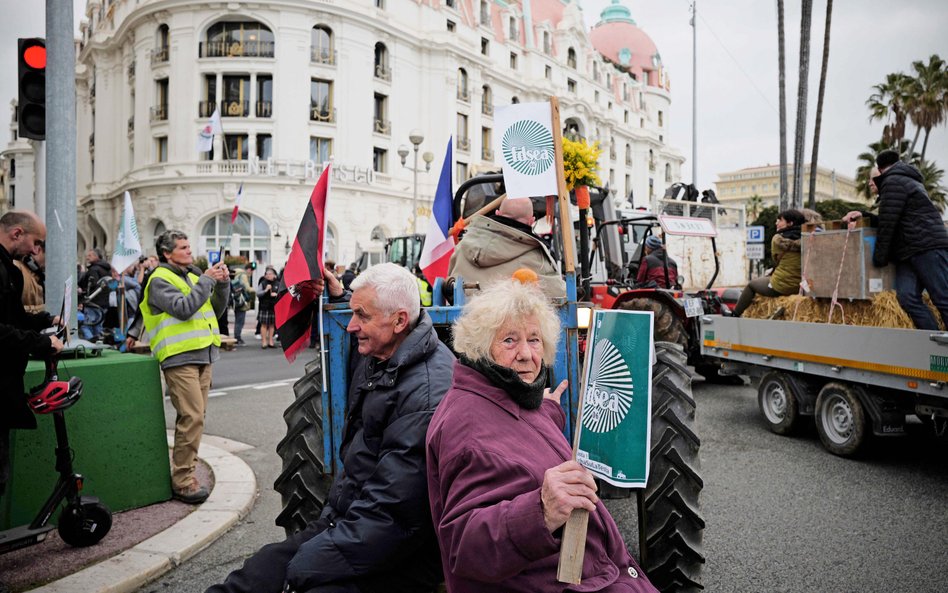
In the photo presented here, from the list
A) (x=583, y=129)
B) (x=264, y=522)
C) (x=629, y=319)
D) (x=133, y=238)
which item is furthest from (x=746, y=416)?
(x=583, y=129)

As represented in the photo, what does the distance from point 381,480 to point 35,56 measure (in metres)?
5.38

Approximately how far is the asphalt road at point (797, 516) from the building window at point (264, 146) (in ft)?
102

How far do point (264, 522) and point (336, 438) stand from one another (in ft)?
5.37

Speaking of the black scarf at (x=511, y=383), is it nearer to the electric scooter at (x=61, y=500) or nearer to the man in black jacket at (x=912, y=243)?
the electric scooter at (x=61, y=500)

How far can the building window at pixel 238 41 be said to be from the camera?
119ft

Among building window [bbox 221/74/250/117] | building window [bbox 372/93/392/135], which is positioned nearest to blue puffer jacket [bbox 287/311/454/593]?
building window [bbox 221/74/250/117]

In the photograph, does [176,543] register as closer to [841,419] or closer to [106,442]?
[106,442]

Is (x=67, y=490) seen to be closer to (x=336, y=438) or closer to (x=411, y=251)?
(x=336, y=438)

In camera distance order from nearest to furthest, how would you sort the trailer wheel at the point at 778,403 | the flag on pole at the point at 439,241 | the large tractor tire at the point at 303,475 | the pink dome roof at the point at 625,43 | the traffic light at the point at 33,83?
the large tractor tire at the point at 303,475 < the flag on pole at the point at 439,241 < the traffic light at the point at 33,83 < the trailer wheel at the point at 778,403 < the pink dome roof at the point at 625,43

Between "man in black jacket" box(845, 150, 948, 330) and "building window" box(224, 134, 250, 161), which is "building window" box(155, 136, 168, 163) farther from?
"man in black jacket" box(845, 150, 948, 330)

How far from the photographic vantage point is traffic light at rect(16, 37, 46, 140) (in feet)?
18.4

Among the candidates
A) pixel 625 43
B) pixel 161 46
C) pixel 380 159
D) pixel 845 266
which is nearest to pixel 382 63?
pixel 380 159

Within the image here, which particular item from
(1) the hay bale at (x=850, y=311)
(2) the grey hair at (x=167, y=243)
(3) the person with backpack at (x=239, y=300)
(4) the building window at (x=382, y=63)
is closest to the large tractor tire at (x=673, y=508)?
(1) the hay bale at (x=850, y=311)

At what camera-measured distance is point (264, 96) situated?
36.8 m
